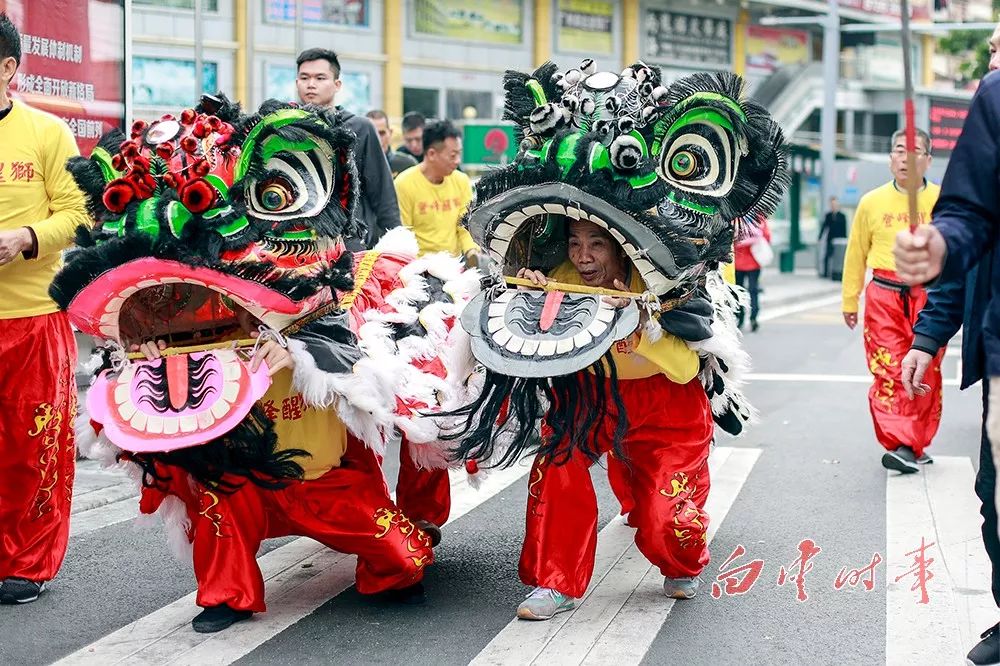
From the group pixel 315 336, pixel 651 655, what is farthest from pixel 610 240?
pixel 651 655

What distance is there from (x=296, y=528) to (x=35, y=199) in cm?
158

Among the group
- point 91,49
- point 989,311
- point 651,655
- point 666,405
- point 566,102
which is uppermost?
point 91,49

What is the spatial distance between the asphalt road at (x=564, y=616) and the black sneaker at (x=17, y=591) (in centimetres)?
7

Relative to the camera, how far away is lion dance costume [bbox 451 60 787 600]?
4.43 metres

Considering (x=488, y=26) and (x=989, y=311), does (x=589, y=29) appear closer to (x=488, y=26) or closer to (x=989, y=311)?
(x=488, y=26)

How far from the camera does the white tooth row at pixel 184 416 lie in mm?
4230

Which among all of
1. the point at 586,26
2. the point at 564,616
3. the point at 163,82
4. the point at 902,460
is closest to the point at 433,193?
the point at 902,460

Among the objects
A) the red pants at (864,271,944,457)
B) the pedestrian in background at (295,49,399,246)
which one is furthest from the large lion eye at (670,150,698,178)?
the red pants at (864,271,944,457)

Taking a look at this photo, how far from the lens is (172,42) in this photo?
909 inches

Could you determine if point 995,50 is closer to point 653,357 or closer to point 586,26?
point 653,357

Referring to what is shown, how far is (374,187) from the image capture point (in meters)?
6.97

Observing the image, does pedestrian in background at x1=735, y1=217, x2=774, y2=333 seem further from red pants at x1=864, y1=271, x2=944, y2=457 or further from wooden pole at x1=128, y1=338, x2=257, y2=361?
wooden pole at x1=128, y1=338, x2=257, y2=361

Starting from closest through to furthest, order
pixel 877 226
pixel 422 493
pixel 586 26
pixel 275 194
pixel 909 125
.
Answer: pixel 909 125 → pixel 275 194 → pixel 422 493 → pixel 877 226 → pixel 586 26

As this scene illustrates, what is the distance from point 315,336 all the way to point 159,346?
52cm
